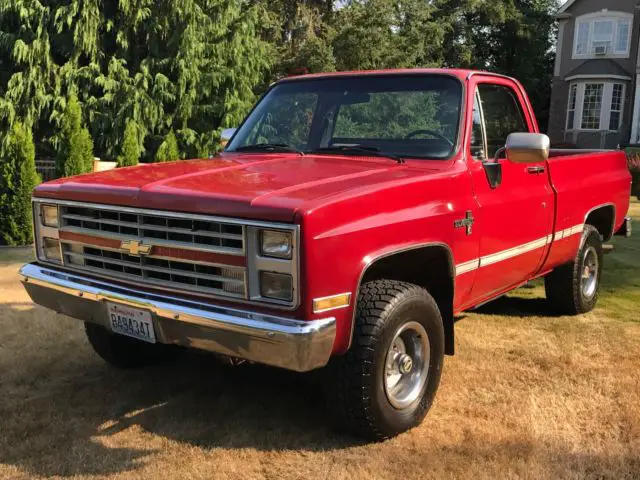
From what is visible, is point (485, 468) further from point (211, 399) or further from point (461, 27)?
point (461, 27)

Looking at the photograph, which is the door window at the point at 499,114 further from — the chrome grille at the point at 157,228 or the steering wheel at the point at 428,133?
the chrome grille at the point at 157,228

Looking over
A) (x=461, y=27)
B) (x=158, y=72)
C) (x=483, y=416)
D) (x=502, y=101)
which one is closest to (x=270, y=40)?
(x=158, y=72)

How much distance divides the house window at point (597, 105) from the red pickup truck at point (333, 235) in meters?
28.5

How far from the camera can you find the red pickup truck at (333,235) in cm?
290

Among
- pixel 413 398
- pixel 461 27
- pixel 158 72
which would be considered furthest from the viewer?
pixel 461 27

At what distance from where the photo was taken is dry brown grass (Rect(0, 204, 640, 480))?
3.16m

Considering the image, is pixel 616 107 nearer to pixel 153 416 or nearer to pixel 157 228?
pixel 153 416

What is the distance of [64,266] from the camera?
3689 mm

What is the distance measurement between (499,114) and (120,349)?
3103 mm

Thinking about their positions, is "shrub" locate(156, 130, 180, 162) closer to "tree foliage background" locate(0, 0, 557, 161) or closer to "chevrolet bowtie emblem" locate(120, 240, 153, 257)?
"tree foliage background" locate(0, 0, 557, 161)

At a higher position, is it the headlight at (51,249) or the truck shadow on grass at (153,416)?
the headlight at (51,249)

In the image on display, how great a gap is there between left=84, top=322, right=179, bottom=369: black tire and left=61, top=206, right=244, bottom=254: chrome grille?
0.91 m

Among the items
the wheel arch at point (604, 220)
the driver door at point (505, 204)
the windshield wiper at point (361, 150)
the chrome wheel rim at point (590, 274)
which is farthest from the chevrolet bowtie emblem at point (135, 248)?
the wheel arch at point (604, 220)

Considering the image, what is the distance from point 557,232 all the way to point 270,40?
1938 cm
